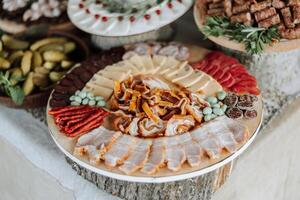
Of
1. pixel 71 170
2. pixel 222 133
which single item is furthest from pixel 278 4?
pixel 71 170

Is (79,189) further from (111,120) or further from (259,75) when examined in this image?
(259,75)

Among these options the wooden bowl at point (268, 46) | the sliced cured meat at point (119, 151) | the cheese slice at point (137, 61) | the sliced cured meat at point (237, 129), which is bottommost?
the sliced cured meat at point (119, 151)

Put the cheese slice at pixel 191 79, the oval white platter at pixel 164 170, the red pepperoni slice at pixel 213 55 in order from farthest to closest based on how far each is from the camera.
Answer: the red pepperoni slice at pixel 213 55, the cheese slice at pixel 191 79, the oval white platter at pixel 164 170

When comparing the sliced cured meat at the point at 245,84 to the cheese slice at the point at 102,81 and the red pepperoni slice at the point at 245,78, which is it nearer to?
the red pepperoni slice at the point at 245,78

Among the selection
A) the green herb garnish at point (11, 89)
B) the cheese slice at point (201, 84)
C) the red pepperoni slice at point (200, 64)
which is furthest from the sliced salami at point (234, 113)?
the green herb garnish at point (11, 89)

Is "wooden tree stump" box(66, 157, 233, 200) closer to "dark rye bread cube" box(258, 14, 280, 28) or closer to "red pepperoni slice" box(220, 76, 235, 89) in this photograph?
"red pepperoni slice" box(220, 76, 235, 89)

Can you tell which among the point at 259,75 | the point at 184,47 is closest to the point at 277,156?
the point at 259,75
